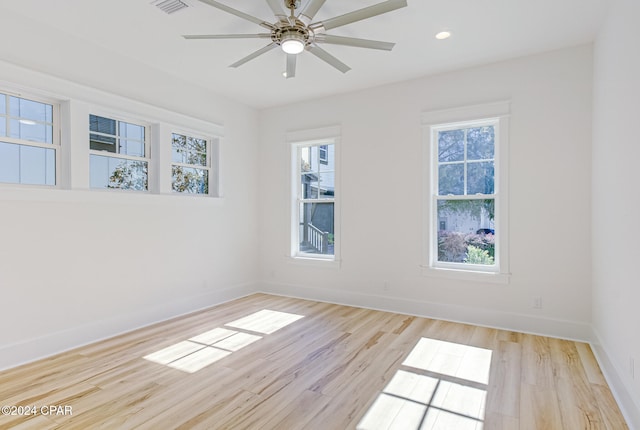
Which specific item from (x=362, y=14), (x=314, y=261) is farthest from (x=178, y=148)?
(x=362, y=14)

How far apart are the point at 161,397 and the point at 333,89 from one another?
157 inches

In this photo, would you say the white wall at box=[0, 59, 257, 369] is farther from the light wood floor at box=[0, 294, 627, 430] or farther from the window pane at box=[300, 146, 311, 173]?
the window pane at box=[300, 146, 311, 173]

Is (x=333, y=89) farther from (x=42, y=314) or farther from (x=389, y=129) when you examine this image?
(x=42, y=314)

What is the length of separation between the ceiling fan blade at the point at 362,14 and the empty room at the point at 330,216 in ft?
0.06

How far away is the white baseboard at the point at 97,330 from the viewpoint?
2.98 meters

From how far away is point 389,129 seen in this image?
15.0 feet

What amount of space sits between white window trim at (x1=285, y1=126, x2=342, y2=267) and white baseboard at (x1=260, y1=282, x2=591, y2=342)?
43 centimetres

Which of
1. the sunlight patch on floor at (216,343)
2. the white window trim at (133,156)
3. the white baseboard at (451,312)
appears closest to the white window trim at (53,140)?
the white window trim at (133,156)

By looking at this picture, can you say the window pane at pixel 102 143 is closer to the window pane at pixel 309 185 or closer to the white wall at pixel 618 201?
the window pane at pixel 309 185

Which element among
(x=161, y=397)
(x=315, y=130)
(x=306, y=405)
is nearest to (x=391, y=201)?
(x=315, y=130)

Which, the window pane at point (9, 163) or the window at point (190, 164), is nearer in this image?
the window pane at point (9, 163)

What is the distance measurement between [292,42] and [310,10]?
363 millimetres

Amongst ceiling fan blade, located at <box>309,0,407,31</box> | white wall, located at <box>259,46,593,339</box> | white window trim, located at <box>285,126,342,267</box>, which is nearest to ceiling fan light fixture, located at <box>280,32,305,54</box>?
ceiling fan blade, located at <box>309,0,407,31</box>

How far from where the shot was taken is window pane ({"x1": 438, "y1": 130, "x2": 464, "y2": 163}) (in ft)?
13.9
